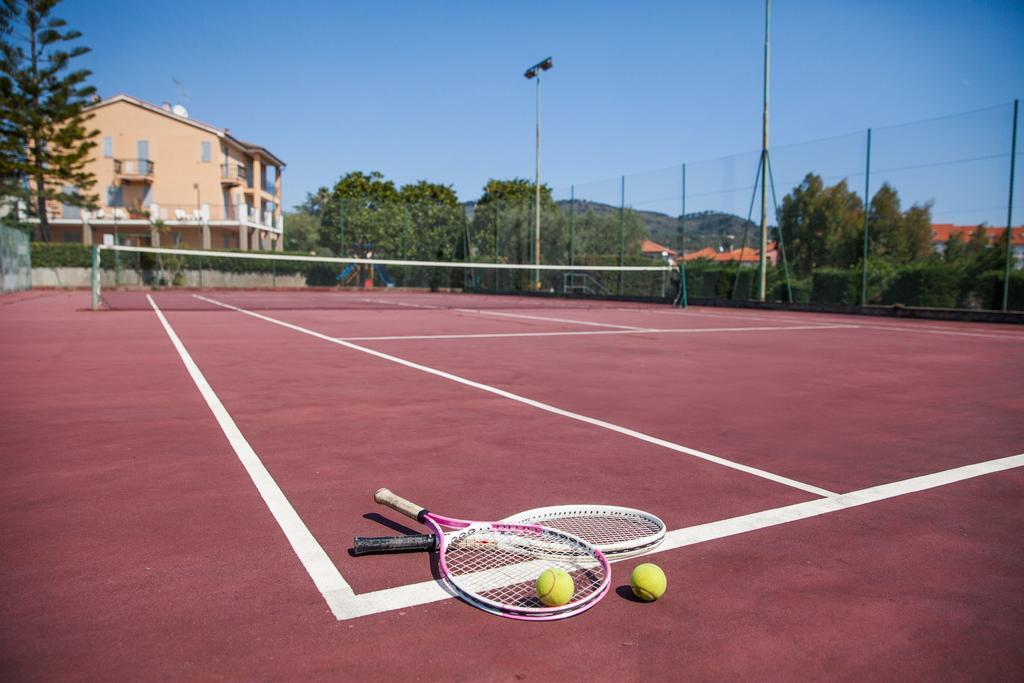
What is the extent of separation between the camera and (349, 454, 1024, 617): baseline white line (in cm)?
269

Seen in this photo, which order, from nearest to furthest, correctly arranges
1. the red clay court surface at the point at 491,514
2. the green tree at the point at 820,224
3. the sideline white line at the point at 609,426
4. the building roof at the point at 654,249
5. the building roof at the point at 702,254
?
the red clay court surface at the point at 491,514 → the sideline white line at the point at 609,426 → the green tree at the point at 820,224 → the building roof at the point at 702,254 → the building roof at the point at 654,249

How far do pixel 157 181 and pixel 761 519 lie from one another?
197 feet

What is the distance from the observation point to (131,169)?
53.6 meters

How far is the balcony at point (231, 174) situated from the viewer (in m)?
55.6

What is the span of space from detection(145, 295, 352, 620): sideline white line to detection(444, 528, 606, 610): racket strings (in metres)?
0.46

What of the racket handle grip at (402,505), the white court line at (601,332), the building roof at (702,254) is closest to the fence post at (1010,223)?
the white court line at (601,332)

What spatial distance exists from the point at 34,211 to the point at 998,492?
170 feet

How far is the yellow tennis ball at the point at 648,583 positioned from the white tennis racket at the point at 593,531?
A: 0.25 metres

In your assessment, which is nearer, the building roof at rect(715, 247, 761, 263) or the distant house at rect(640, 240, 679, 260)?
the building roof at rect(715, 247, 761, 263)

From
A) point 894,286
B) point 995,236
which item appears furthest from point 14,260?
point 995,236

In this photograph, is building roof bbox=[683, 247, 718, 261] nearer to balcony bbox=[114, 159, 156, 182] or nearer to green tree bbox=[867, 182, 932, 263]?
green tree bbox=[867, 182, 932, 263]

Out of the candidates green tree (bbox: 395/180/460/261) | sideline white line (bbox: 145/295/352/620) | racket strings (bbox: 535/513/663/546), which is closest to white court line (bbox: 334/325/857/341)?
sideline white line (bbox: 145/295/352/620)

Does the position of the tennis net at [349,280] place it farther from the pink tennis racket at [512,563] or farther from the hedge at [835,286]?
the pink tennis racket at [512,563]

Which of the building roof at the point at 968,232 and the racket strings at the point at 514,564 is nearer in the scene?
the racket strings at the point at 514,564
